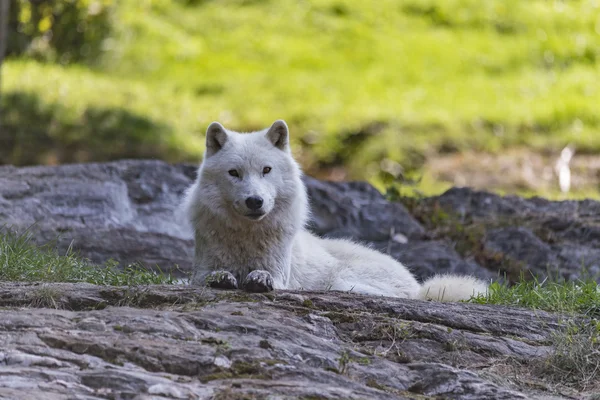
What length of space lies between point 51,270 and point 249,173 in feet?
5.21

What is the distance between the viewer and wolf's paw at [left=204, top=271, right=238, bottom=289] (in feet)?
18.6

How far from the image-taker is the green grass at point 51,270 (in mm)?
5801

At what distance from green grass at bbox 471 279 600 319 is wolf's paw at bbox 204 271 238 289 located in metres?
1.94

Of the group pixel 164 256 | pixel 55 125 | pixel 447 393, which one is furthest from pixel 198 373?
pixel 55 125

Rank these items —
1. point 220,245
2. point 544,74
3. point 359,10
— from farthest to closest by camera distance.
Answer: point 359,10 → point 544,74 → point 220,245

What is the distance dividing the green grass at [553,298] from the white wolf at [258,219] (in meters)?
0.24

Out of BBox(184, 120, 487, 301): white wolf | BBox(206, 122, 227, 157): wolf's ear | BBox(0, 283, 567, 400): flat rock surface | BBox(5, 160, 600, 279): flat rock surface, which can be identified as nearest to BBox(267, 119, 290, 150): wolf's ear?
BBox(184, 120, 487, 301): white wolf

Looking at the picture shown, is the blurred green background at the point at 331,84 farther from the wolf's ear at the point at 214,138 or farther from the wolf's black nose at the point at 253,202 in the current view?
the wolf's black nose at the point at 253,202

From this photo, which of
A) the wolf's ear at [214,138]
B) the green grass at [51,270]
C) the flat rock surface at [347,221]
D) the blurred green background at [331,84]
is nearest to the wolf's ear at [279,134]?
the wolf's ear at [214,138]

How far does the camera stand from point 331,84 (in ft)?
54.5

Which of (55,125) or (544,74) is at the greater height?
(544,74)

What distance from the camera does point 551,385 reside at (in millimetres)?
4668

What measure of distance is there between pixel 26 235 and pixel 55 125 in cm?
712

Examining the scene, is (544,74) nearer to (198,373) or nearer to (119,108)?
(119,108)
